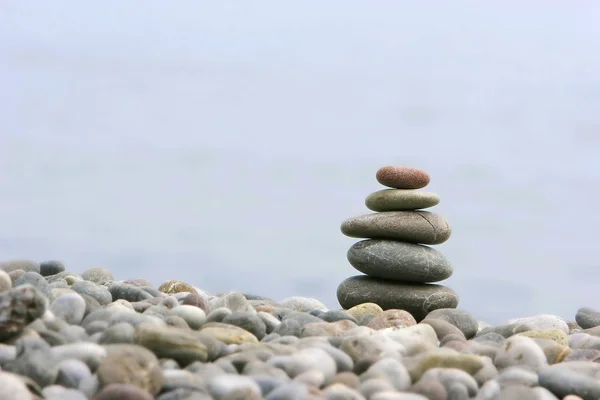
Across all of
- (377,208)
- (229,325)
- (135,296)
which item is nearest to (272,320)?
(229,325)

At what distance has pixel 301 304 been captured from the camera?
6617 millimetres

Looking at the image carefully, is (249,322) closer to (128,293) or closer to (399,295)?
(128,293)

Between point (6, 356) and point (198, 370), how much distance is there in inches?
32.0

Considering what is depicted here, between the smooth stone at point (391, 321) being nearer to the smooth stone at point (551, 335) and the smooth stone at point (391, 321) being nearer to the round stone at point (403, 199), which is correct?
the smooth stone at point (551, 335)

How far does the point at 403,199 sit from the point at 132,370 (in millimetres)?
4590

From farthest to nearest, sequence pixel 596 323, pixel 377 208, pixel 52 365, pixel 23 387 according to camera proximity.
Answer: pixel 377 208 → pixel 596 323 → pixel 52 365 → pixel 23 387

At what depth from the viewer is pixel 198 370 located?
3123 mm

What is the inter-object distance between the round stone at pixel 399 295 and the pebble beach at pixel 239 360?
244 cm

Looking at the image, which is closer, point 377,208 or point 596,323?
point 596,323

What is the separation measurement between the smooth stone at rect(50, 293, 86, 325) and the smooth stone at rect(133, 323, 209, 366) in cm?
80

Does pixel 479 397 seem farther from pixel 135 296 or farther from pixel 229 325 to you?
pixel 135 296

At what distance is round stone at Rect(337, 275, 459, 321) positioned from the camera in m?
6.89

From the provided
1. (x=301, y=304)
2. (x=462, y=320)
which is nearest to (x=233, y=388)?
(x=462, y=320)

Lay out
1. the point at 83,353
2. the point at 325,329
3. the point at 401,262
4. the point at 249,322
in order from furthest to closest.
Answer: the point at 401,262, the point at 325,329, the point at 249,322, the point at 83,353
